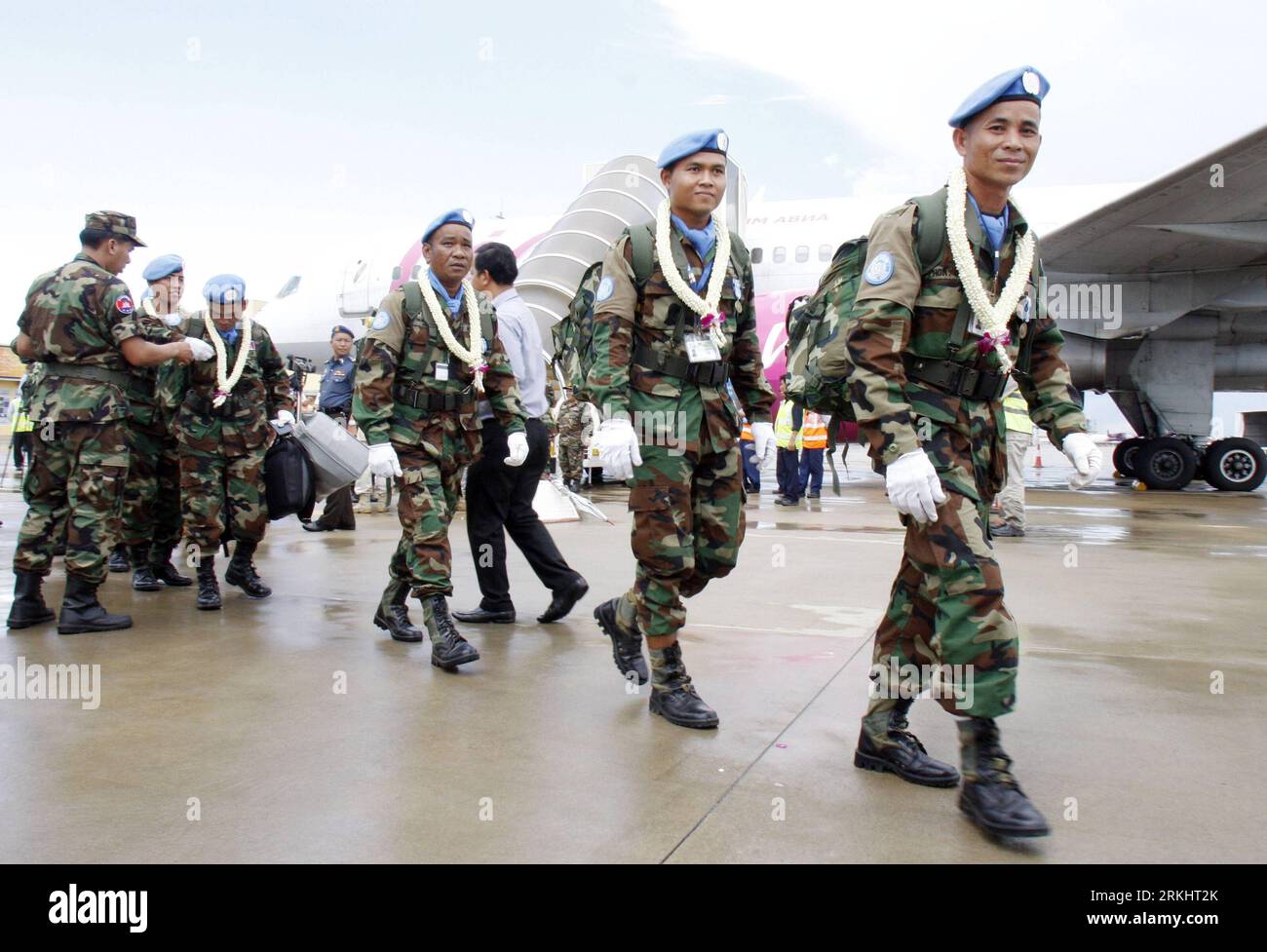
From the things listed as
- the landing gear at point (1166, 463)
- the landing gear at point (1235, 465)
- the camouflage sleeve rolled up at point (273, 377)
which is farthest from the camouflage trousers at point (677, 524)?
the landing gear at point (1235, 465)

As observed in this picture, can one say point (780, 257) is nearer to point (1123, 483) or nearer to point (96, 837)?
point (1123, 483)

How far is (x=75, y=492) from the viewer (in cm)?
470

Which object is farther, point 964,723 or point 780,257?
point 780,257

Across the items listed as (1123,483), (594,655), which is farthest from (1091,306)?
(594,655)

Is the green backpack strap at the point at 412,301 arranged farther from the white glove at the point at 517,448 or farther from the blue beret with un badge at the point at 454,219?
the white glove at the point at 517,448

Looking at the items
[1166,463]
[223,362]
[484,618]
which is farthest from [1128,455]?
[223,362]

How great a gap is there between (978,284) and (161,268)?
5.18 meters

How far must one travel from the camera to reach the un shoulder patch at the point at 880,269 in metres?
2.71

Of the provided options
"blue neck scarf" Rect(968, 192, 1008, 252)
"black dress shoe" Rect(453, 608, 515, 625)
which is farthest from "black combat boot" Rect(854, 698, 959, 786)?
"black dress shoe" Rect(453, 608, 515, 625)

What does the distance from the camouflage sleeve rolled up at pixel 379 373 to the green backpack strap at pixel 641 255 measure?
1.35 metres

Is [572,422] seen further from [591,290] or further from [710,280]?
[710,280]
